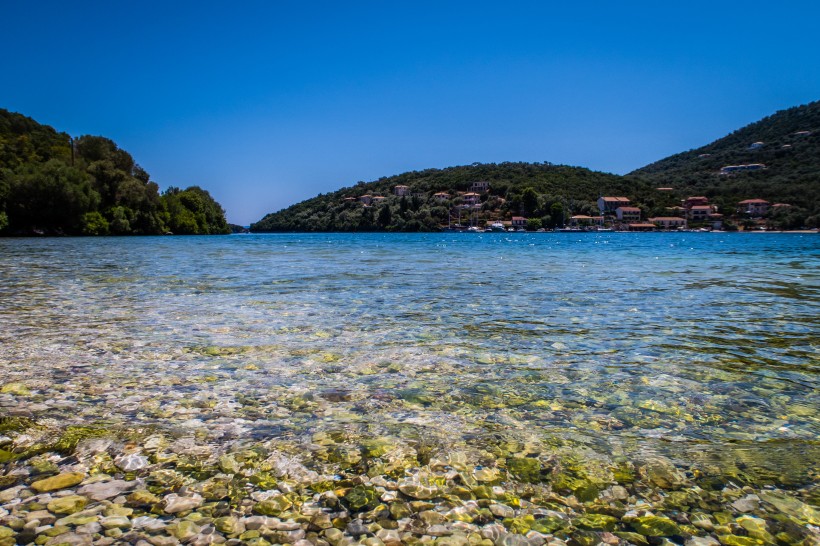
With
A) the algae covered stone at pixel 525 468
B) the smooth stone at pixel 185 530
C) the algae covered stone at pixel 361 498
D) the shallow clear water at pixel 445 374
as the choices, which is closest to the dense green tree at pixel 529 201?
the shallow clear water at pixel 445 374

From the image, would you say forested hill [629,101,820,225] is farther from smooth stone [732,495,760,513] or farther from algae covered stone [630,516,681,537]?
algae covered stone [630,516,681,537]

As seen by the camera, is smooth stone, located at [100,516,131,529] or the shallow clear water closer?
smooth stone, located at [100,516,131,529]

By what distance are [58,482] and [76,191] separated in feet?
282

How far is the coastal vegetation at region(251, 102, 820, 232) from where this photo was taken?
406ft

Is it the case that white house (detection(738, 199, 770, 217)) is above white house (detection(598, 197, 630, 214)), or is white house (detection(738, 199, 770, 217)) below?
below

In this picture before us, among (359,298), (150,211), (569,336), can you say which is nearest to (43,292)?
(359,298)

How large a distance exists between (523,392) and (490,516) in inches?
90.0

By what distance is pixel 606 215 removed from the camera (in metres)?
149

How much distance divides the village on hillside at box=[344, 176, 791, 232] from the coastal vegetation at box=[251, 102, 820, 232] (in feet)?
Answer: 2.24

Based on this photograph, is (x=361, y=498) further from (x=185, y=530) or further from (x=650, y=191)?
(x=650, y=191)

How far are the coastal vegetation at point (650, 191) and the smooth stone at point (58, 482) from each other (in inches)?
5238

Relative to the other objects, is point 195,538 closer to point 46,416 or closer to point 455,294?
point 46,416

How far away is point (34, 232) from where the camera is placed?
2805 inches

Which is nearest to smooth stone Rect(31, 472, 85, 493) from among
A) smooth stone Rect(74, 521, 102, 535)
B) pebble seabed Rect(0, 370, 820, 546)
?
pebble seabed Rect(0, 370, 820, 546)
